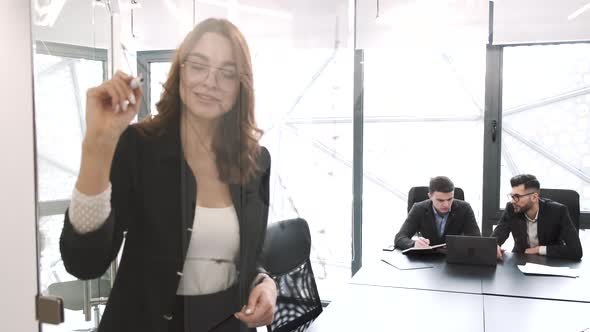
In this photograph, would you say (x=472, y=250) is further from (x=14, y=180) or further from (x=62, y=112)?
(x=62, y=112)

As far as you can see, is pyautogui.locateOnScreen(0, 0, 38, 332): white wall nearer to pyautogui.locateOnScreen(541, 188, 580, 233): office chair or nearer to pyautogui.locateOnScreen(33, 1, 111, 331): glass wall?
pyautogui.locateOnScreen(33, 1, 111, 331): glass wall

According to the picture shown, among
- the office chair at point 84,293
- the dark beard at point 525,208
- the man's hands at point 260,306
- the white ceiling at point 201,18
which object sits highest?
the white ceiling at point 201,18

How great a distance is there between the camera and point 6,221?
7.15ft

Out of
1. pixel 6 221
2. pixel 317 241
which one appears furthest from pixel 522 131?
pixel 6 221

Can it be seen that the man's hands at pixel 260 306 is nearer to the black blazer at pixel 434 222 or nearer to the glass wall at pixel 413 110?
the black blazer at pixel 434 222

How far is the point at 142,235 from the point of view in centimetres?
88

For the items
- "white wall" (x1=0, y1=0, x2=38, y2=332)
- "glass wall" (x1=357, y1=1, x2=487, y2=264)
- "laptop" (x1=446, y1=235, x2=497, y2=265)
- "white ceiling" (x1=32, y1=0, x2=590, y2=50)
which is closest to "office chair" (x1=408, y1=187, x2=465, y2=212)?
"glass wall" (x1=357, y1=1, x2=487, y2=264)

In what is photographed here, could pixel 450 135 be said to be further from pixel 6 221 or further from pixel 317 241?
pixel 6 221

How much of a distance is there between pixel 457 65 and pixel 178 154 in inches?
162

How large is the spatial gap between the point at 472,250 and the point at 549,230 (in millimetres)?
800

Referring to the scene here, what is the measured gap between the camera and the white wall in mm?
1971

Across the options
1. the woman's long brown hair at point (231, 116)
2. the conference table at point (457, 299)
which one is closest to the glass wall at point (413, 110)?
the conference table at point (457, 299)

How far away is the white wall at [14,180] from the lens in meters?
1.97

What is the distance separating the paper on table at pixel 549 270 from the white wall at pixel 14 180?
8.74ft
